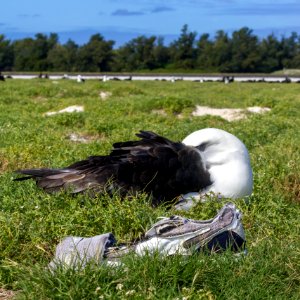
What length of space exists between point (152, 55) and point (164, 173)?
76852mm

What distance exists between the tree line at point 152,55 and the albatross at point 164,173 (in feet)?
238

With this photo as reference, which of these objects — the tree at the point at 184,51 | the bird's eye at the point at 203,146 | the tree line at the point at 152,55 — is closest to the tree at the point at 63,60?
the tree line at the point at 152,55

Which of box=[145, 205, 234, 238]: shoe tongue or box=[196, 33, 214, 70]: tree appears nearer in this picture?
box=[145, 205, 234, 238]: shoe tongue

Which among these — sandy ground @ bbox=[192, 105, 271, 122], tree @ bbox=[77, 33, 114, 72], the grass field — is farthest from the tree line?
the grass field

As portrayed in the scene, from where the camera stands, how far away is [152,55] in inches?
3201

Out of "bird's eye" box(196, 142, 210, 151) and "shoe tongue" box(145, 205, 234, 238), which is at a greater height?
"bird's eye" box(196, 142, 210, 151)

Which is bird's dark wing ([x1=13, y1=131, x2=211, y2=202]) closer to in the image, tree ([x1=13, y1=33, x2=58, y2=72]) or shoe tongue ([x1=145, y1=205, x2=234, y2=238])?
shoe tongue ([x1=145, y1=205, x2=234, y2=238])

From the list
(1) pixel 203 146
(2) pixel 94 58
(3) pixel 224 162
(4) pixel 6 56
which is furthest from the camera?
(4) pixel 6 56

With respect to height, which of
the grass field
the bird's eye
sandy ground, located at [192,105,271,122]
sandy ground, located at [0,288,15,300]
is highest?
the bird's eye

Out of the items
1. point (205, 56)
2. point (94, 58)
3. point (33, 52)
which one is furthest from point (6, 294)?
point (33, 52)

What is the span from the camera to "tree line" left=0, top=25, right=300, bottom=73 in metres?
79.0

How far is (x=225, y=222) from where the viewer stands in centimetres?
388

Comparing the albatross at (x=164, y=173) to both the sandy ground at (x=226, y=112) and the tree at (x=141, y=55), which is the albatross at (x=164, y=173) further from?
the tree at (x=141, y=55)

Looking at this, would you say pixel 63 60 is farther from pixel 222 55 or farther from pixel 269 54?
pixel 269 54
